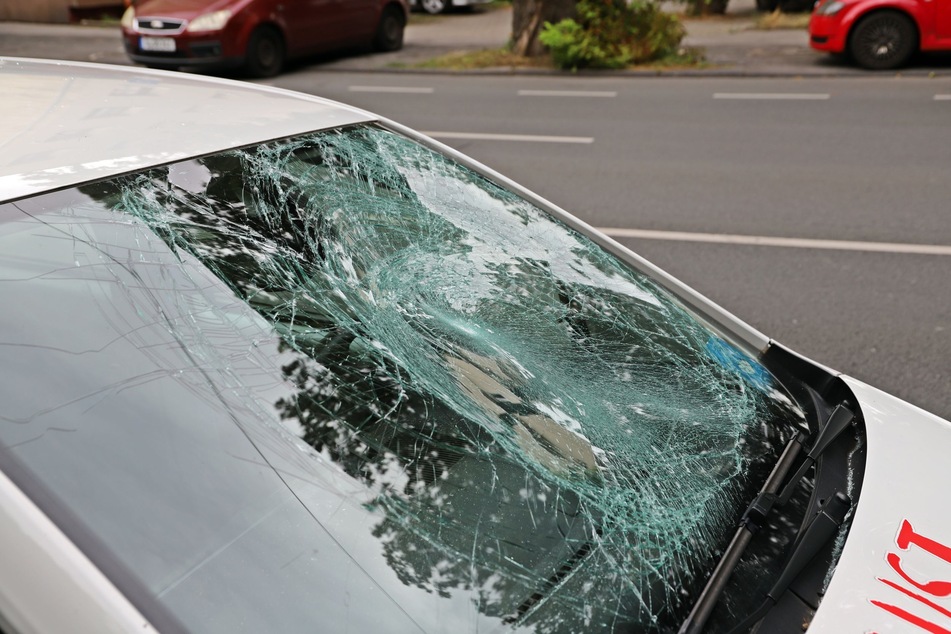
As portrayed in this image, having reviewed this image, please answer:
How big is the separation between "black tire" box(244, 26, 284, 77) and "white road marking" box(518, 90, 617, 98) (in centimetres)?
401

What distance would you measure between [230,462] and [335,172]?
95cm

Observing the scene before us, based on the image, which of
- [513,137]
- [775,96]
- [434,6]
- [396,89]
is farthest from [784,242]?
[434,6]

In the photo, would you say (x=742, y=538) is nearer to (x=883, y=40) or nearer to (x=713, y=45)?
(x=883, y=40)

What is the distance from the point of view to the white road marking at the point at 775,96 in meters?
10.2

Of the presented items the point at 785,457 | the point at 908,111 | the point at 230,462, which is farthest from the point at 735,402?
the point at 908,111

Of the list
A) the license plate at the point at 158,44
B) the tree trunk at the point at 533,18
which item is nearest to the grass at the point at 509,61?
the tree trunk at the point at 533,18

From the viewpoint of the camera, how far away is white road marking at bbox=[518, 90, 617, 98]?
437 inches

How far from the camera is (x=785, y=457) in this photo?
160 centimetres

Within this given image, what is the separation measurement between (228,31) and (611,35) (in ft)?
18.3

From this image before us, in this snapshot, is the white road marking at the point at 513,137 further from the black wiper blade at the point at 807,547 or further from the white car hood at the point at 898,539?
the black wiper blade at the point at 807,547

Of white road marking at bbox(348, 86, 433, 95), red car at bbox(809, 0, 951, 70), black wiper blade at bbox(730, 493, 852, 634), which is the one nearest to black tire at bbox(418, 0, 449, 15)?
white road marking at bbox(348, 86, 433, 95)

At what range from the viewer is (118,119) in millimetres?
1805

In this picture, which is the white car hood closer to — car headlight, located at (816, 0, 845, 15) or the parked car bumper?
car headlight, located at (816, 0, 845, 15)

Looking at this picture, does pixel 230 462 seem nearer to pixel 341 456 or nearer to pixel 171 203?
pixel 341 456
